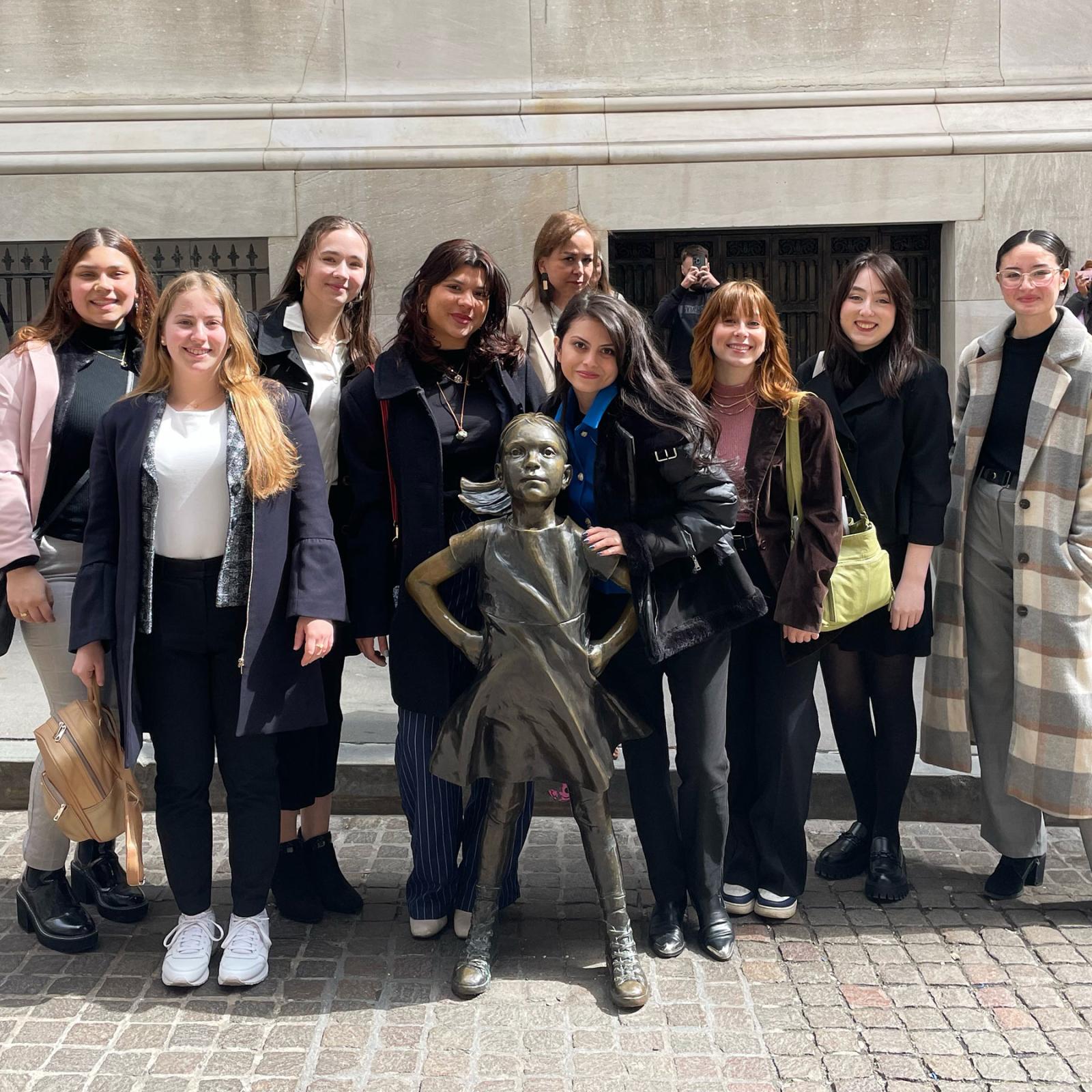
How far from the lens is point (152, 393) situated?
135 inches

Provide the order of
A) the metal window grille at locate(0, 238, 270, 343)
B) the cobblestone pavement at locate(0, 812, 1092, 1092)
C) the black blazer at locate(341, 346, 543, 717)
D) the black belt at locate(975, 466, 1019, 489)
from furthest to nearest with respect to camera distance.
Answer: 1. the metal window grille at locate(0, 238, 270, 343)
2. the black belt at locate(975, 466, 1019, 489)
3. the black blazer at locate(341, 346, 543, 717)
4. the cobblestone pavement at locate(0, 812, 1092, 1092)

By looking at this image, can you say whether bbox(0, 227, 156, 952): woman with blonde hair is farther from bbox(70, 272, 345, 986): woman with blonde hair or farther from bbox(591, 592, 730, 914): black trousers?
bbox(591, 592, 730, 914): black trousers

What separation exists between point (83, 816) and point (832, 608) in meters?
2.38

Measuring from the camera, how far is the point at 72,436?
11.9 ft

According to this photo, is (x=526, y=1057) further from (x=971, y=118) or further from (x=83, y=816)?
(x=971, y=118)

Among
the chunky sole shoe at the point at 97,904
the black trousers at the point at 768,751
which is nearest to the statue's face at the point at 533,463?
the black trousers at the point at 768,751

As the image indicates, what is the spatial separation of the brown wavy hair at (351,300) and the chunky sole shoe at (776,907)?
2209mm

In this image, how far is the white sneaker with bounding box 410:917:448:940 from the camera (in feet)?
12.1

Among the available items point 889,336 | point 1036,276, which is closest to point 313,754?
point 889,336

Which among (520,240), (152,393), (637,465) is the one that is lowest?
(637,465)

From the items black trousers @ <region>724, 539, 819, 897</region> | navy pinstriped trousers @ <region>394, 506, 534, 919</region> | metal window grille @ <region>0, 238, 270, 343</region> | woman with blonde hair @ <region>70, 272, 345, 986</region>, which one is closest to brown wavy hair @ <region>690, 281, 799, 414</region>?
black trousers @ <region>724, 539, 819, 897</region>

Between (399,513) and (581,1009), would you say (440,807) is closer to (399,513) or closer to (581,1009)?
(581,1009)

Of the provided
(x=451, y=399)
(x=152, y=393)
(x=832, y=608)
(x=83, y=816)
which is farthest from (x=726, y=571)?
(x=83, y=816)

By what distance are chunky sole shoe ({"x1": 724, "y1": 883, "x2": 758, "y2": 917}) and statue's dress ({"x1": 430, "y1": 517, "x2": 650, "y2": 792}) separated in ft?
2.50
